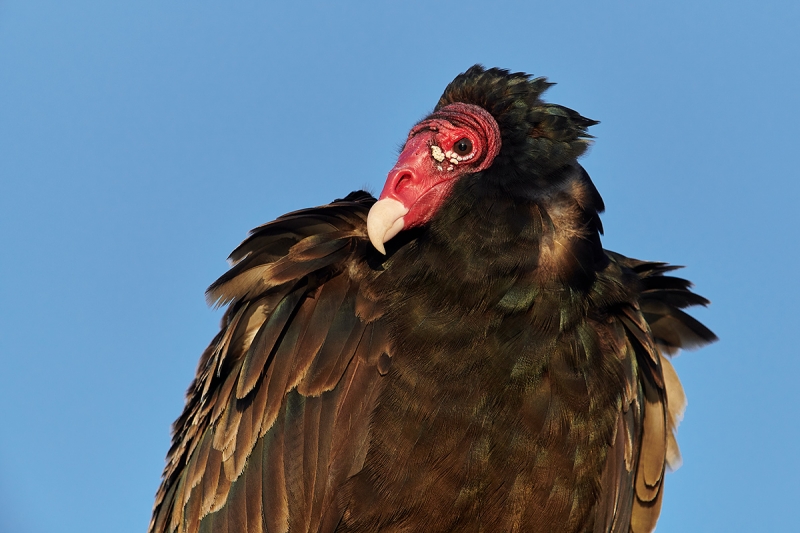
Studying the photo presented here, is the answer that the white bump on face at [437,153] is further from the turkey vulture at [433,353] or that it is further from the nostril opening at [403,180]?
the nostril opening at [403,180]

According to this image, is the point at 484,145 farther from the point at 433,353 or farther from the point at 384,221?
the point at 433,353

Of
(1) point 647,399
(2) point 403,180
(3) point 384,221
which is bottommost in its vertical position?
(1) point 647,399

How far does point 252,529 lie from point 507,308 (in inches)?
66.1

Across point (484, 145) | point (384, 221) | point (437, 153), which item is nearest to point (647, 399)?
point (484, 145)

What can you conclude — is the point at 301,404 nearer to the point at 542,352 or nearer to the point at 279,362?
the point at 279,362

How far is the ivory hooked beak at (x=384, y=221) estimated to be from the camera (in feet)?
13.9

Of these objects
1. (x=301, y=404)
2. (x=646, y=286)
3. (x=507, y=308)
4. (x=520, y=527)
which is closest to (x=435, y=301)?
(x=507, y=308)

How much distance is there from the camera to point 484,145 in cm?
461

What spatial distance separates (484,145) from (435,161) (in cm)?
27

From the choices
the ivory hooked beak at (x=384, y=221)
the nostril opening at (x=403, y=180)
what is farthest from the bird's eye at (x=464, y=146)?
the ivory hooked beak at (x=384, y=221)

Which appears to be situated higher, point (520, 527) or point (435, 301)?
point (435, 301)

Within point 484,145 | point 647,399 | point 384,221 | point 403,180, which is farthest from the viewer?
point 647,399

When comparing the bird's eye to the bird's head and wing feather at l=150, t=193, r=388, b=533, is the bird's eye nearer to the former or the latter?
the bird's head

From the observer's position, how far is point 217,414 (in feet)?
15.4
